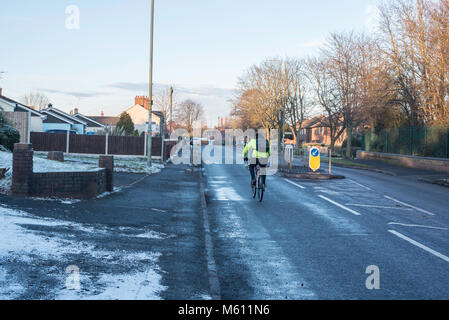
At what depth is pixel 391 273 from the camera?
Result: 642 cm

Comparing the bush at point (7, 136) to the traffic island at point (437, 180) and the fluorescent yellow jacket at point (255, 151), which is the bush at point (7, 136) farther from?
the traffic island at point (437, 180)

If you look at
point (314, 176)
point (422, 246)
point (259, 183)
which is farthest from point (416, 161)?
point (422, 246)

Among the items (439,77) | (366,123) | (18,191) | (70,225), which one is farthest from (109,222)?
(366,123)

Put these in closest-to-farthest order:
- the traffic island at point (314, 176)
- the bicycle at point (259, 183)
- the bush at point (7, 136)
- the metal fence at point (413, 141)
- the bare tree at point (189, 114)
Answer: the bicycle at point (259, 183) < the traffic island at point (314, 176) < the bush at point (7, 136) < the metal fence at point (413, 141) < the bare tree at point (189, 114)

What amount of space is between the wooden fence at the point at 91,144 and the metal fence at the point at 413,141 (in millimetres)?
16526

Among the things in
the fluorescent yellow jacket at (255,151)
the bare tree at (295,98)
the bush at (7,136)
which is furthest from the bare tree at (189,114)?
the fluorescent yellow jacket at (255,151)

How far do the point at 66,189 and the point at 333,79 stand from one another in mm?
36609

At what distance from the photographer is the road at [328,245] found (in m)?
5.77

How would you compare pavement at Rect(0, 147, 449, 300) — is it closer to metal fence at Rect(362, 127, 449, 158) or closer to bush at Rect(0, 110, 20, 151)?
bush at Rect(0, 110, 20, 151)

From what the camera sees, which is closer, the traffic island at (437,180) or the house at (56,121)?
the traffic island at (437,180)

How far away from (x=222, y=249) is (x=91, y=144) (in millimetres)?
29752

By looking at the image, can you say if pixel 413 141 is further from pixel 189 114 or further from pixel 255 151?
pixel 189 114

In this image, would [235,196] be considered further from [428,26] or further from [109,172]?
[428,26]

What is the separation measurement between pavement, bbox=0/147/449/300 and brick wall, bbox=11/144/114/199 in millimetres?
583
